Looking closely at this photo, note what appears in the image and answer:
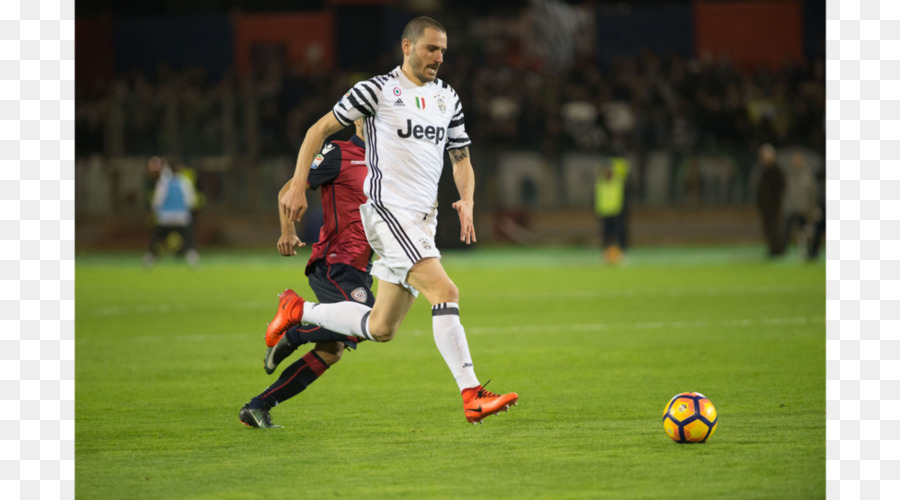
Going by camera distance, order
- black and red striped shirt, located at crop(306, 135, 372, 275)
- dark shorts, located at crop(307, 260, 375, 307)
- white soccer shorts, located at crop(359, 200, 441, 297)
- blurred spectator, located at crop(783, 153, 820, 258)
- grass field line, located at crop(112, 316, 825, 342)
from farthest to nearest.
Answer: blurred spectator, located at crop(783, 153, 820, 258), grass field line, located at crop(112, 316, 825, 342), black and red striped shirt, located at crop(306, 135, 372, 275), dark shorts, located at crop(307, 260, 375, 307), white soccer shorts, located at crop(359, 200, 441, 297)

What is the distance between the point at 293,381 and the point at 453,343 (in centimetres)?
106

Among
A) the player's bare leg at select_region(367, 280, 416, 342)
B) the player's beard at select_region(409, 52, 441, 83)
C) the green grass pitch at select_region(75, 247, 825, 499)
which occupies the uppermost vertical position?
the player's beard at select_region(409, 52, 441, 83)

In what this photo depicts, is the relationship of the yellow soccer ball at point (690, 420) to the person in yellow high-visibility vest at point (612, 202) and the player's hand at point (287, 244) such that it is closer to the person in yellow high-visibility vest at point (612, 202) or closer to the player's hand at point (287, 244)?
the player's hand at point (287, 244)

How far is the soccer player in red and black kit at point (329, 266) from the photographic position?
23.4 feet

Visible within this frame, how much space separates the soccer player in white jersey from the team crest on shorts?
0.27 metres

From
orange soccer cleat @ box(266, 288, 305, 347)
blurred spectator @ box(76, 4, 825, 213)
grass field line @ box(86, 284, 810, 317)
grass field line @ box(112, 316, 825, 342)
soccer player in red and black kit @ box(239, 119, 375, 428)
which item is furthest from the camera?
blurred spectator @ box(76, 4, 825, 213)

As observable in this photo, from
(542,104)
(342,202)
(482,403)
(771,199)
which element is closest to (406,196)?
(342,202)

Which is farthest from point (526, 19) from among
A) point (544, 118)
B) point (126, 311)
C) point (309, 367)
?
point (309, 367)

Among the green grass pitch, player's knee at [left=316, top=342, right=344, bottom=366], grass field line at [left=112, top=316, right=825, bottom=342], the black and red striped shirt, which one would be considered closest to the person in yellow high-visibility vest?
the green grass pitch

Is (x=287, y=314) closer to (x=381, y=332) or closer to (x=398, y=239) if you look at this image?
(x=381, y=332)

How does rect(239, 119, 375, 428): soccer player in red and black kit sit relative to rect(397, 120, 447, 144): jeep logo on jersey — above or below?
below

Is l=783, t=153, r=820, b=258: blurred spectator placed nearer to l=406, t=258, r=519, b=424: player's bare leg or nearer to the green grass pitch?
the green grass pitch

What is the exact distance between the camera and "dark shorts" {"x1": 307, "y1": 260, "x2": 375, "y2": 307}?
7.25 m

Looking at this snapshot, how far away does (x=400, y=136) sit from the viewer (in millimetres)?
6789
